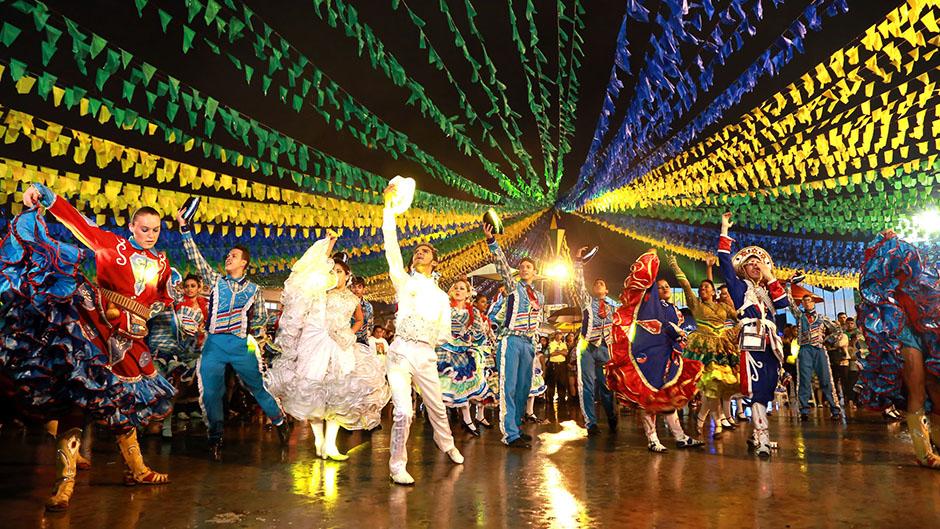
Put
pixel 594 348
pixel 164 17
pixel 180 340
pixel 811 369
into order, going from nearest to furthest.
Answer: pixel 164 17, pixel 180 340, pixel 594 348, pixel 811 369

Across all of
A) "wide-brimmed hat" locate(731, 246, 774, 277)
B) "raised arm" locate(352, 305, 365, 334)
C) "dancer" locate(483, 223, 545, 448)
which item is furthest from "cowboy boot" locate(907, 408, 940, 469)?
"raised arm" locate(352, 305, 365, 334)

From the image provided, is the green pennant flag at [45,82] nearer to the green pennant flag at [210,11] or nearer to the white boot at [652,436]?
the green pennant flag at [210,11]

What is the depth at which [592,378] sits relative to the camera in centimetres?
889

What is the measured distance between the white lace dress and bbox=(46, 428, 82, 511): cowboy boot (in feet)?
6.77

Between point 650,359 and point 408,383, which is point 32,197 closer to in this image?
point 408,383

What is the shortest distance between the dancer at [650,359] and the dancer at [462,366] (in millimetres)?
2331

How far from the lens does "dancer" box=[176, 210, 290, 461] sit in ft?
20.7

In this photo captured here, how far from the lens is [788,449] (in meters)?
6.59

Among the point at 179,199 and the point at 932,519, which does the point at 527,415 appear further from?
the point at 932,519

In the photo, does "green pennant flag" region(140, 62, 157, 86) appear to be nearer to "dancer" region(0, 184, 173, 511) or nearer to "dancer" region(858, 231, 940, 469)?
"dancer" region(0, 184, 173, 511)

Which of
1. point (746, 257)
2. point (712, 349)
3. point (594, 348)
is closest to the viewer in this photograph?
point (746, 257)

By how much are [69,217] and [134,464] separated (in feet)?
6.08

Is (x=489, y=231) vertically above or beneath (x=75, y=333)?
above

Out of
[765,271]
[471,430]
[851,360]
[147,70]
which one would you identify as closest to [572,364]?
[851,360]
